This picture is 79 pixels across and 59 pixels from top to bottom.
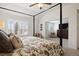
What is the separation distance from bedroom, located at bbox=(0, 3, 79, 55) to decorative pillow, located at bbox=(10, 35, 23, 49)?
0.08 meters

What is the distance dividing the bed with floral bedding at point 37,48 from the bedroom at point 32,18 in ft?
0.28

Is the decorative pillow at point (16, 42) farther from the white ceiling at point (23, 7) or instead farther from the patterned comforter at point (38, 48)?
the white ceiling at point (23, 7)

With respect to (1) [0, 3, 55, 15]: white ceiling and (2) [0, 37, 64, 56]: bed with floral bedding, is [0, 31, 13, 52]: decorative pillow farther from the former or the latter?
(1) [0, 3, 55, 15]: white ceiling

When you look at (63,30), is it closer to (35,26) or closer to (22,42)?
(35,26)

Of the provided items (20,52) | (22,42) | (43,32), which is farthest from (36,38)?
(20,52)

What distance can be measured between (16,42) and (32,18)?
18.7 inches

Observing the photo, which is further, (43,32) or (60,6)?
(43,32)

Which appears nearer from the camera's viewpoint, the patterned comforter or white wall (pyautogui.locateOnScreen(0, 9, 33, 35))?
the patterned comforter

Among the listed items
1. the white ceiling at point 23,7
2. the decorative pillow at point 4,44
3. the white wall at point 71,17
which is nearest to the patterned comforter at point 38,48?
the decorative pillow at point 4,44

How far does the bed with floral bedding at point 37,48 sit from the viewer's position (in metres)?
1.39

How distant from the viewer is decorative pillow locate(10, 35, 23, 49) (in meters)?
1.49

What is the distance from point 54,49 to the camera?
1.73 meters

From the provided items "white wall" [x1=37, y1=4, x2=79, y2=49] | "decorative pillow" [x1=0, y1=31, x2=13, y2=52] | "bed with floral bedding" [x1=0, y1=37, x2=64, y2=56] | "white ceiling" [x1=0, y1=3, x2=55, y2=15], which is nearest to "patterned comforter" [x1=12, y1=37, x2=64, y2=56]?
"bed with floral bedding" [x1=0, y1=37, x2=64, y2=56]

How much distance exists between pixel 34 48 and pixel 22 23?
0.44 meters
